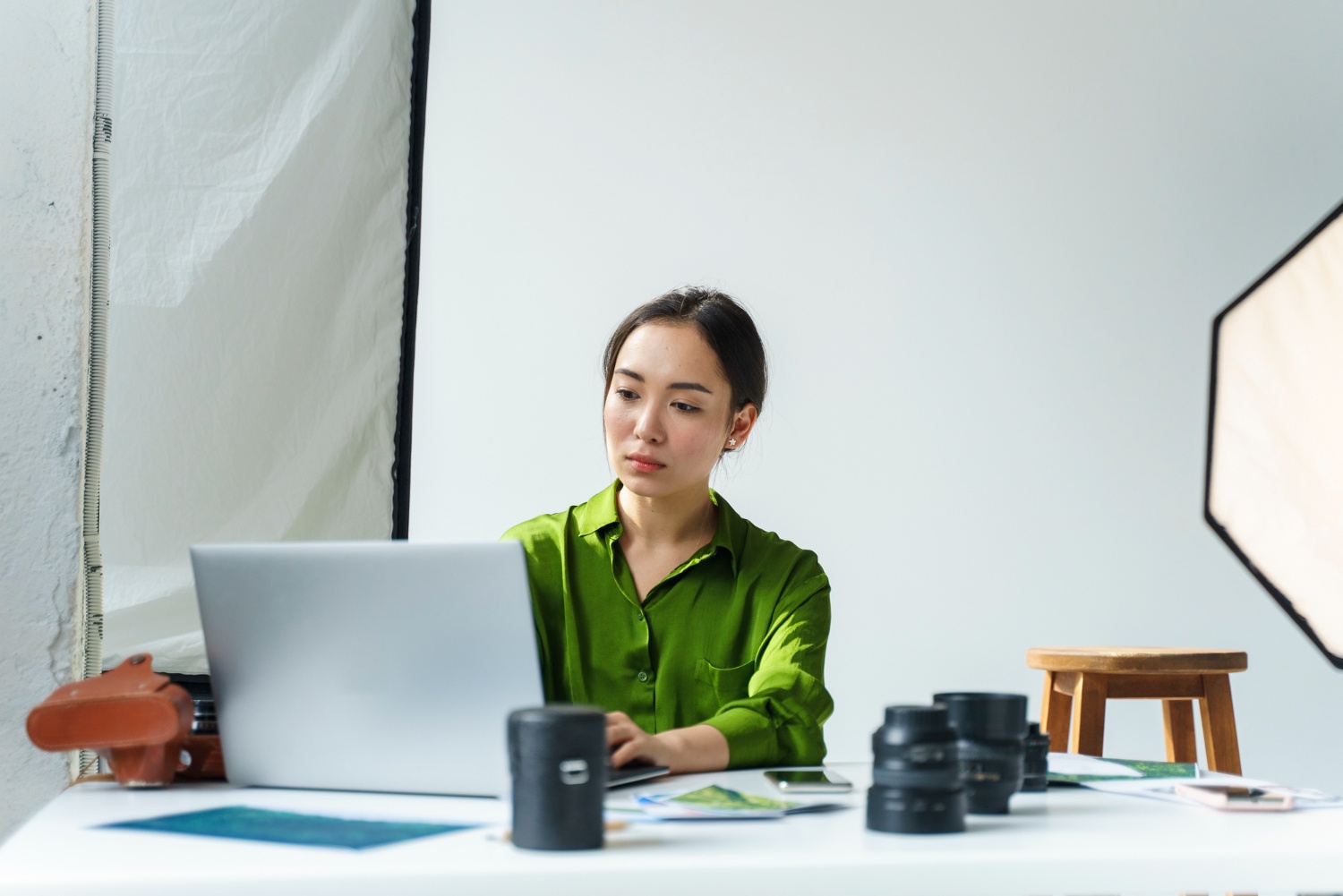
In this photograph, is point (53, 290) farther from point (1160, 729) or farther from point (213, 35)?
point (1160, 729)

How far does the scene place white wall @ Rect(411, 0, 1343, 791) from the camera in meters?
Answer: 2.92

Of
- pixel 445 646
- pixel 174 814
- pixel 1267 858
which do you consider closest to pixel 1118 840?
pixel 1267 858

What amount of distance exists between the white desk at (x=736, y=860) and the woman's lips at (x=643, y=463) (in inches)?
29.4

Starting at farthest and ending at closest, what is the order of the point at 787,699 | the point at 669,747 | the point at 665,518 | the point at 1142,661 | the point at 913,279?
1. the point at 913,279
2. the point at 1142,661
3. the point at 665,518
4. the point at 787,699
5. the point at 669,747

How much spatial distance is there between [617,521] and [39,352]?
79cm

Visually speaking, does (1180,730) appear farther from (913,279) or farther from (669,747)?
(669,747)

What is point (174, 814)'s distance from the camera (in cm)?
79

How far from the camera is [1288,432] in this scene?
6.74 ft

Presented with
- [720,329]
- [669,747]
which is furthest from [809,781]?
[720,329]

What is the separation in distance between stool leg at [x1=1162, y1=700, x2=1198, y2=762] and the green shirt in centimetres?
103

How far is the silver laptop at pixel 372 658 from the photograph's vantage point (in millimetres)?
811

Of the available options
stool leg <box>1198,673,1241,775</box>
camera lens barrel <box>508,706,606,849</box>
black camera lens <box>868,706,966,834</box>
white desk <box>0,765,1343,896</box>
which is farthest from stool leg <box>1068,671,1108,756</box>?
camera lens barrel <box>508,706,606,849</box>

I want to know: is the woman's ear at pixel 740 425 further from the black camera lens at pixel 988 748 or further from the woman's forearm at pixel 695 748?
the black camera lens at pixel 988 748

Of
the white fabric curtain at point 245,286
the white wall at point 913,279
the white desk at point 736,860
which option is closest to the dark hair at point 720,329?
the white fabric curtain at point 245,286
